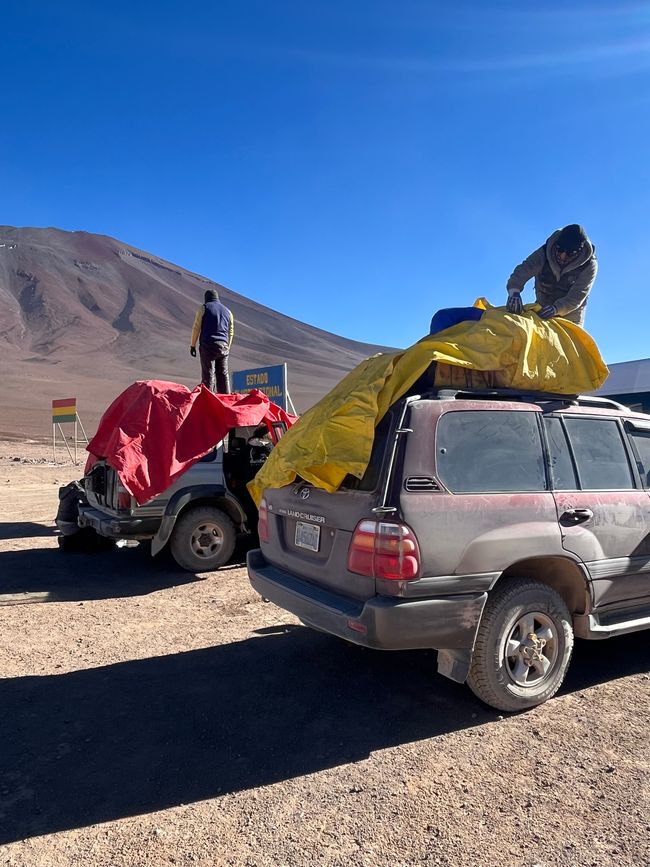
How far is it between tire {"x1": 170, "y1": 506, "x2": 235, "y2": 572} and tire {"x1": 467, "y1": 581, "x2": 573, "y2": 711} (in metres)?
4.05

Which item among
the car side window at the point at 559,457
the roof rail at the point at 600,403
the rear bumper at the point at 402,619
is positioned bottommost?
the rear bumper at the point at 402,619

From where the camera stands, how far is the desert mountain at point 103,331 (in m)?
59.7

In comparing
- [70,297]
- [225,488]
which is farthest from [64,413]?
[70,297]

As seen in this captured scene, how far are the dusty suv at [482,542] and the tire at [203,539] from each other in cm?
281

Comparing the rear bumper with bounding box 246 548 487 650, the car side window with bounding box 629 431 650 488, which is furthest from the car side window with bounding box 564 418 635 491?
the rear bumper with bounding box 246 548 487 650

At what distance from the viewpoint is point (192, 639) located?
195 inches

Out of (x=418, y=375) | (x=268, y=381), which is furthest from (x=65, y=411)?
(x=418, y=375)

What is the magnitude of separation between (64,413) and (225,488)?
11903 millimetres

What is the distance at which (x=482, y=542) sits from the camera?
3.40 m

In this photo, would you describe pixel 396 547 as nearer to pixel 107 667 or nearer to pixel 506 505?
pixel 506 505

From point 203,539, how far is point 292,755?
159 inches

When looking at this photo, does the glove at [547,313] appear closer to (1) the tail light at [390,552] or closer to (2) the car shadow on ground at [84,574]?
(1) the tail light at [390,552]

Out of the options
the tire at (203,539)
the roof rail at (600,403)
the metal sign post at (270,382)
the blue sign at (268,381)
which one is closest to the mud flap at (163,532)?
the tire at (203,539)

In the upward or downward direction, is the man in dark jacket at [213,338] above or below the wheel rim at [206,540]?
above
